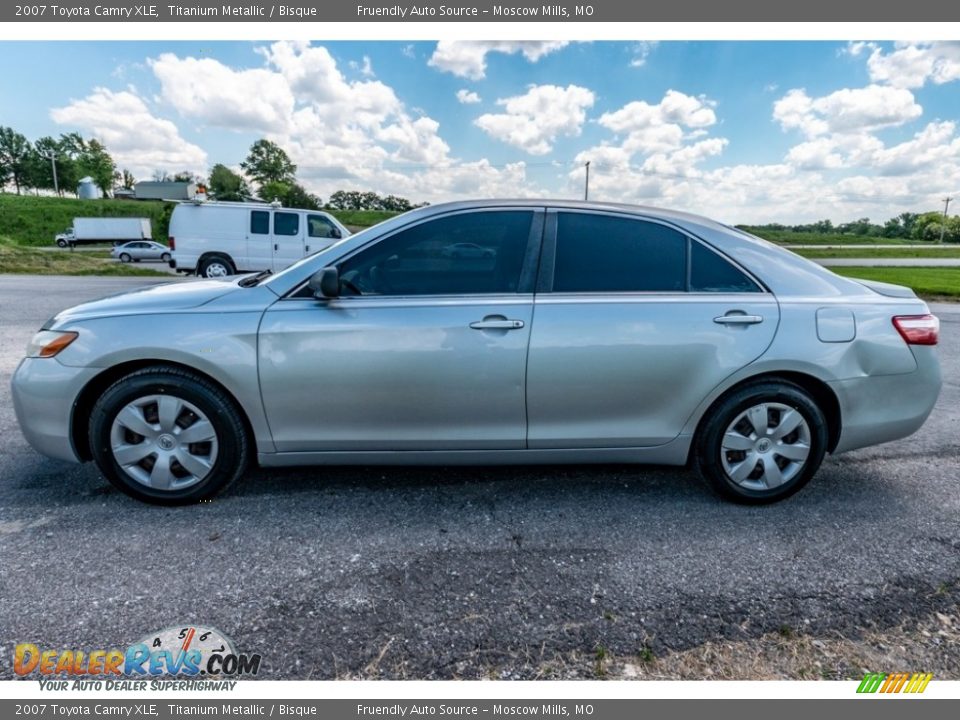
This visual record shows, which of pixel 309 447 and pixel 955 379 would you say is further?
pixel 955 379

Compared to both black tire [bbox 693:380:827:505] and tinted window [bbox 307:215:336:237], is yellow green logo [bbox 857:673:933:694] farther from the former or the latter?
tinted window [bbox 307:215:336:237]

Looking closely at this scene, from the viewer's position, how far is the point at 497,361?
2.74 m

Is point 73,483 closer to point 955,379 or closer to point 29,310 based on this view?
point 955,379

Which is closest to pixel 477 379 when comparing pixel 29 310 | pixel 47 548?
pixel 47 548

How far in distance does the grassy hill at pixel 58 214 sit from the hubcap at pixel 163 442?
48.4m

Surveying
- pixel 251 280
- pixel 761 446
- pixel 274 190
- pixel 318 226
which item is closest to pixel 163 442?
pixel 251 280

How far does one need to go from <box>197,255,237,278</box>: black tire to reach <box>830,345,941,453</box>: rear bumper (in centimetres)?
1380

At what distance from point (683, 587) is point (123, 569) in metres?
2.40

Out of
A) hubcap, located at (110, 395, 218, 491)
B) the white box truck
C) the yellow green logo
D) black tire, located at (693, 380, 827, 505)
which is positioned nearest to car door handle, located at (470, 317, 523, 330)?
black tire, located at (693, 380, 827, 505)

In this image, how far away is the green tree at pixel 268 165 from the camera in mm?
74312

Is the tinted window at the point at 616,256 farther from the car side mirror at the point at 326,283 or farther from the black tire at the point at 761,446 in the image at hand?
the car side mirror at the point at 326,283

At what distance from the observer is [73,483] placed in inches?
124

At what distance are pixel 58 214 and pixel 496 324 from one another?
69801 millimetres

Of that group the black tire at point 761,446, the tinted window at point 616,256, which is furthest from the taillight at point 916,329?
the tinted window at point 616,256
